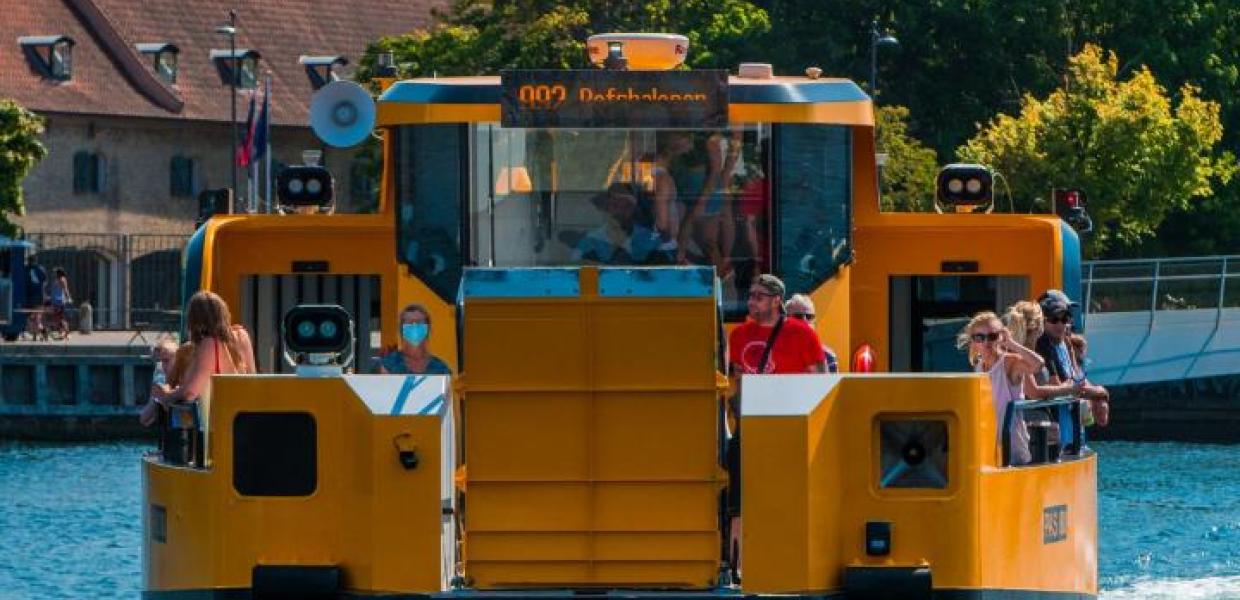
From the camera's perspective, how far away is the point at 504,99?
51.5 ft

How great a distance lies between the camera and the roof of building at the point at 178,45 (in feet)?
288

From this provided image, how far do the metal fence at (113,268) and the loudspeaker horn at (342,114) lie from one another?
62.1m

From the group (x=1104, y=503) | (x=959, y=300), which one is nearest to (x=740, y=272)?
(x=959, y=300)

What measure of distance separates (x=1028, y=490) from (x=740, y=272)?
3.03m

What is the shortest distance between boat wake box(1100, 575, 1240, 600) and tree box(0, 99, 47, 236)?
154 ft

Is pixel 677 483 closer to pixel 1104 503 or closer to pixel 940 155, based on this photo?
pixel 1104 503

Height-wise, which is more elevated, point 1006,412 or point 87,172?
point 87,172

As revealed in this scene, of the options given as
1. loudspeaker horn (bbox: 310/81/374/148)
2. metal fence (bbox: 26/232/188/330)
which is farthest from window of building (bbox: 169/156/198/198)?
loudspeaker horn (bbox: 310/81/374/148)

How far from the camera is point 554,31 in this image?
6831cm

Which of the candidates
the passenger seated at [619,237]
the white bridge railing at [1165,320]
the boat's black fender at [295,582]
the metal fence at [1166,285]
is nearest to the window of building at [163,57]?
the metal fence at [1166,285]

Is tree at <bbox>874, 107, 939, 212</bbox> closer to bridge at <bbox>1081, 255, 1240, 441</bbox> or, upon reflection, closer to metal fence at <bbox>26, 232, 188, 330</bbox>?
bridge at <bbox>1081, 255, 1240, 441</bbox>

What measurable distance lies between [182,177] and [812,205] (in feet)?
251

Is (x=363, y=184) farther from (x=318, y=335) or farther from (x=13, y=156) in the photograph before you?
(x=318, y=335)

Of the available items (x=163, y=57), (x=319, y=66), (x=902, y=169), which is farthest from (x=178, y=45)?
(x=902, y=169)
